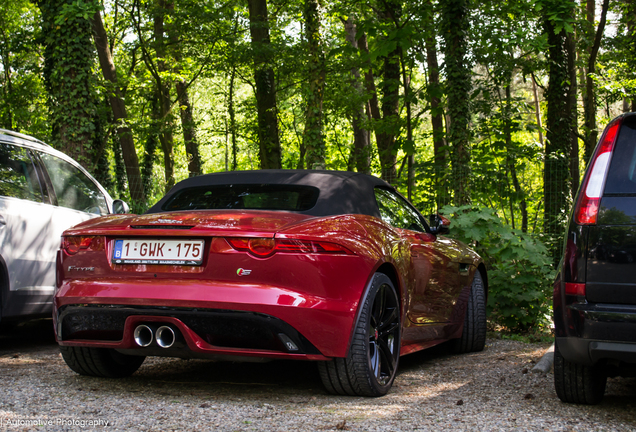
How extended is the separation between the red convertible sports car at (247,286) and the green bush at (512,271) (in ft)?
11.2

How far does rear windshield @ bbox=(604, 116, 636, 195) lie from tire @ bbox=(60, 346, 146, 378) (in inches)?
131

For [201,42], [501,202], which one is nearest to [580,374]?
[501,202]

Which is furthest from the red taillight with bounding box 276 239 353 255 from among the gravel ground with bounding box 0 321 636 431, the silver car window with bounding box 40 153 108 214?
the silver car window with bounding box 40 153 108 214

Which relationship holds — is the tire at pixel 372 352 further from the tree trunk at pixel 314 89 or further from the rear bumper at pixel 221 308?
the tree trunk at pixel 314 89

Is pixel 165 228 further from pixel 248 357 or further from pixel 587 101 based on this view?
pixel 587 101

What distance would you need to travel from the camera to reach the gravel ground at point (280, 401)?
3348mm

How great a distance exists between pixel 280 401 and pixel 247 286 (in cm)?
82

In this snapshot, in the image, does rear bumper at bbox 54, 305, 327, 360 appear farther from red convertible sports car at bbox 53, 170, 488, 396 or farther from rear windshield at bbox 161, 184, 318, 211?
rear windshield at bbox 161, 184, 318, 211

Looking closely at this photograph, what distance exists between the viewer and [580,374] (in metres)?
3.66

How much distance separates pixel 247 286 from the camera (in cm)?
357

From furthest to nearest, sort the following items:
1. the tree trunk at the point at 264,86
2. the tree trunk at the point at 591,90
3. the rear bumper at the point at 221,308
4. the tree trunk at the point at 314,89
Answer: the tree trunk at the point at 591,90 < the tree trunk at the point at 264,86 < the tree trunk at the point at 314,89 < the rear bumper at the point at 221,308

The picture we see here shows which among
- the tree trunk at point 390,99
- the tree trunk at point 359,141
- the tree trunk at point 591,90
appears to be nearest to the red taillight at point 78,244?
the tree trunk at point 390,99

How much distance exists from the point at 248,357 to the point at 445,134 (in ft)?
30.0

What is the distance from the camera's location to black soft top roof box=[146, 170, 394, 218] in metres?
4.29
